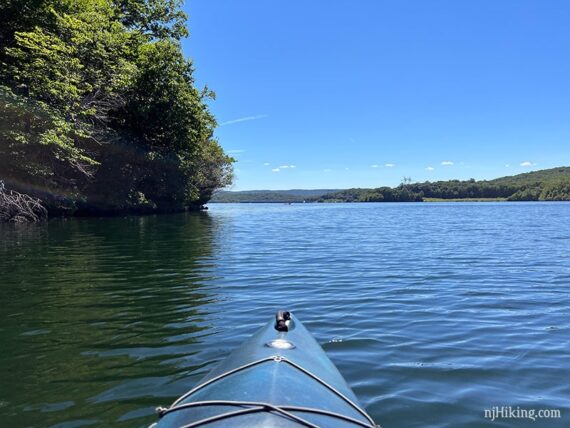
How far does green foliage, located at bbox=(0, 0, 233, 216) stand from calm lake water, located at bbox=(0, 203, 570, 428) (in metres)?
12.4

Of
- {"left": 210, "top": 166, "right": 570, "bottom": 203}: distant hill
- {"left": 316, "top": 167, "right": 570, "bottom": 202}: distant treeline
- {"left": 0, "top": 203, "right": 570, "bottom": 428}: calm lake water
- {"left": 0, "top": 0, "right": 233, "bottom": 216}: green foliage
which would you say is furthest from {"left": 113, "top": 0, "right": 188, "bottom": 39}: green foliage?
{"left": 316, "top": 167, "right": 570, "bottom": 202}: distant treeline

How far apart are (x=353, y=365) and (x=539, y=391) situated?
6.99 feet

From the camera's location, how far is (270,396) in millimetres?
2963

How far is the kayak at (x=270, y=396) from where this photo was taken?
8.94 feet

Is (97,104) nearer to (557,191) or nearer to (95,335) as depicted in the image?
(95,335)

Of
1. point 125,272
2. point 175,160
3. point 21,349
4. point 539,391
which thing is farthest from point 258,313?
point 175,160

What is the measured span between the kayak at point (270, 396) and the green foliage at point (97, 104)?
2232 centimetres

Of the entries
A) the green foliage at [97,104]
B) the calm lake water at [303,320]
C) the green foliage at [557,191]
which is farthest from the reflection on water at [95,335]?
the green foliage at [557,191]

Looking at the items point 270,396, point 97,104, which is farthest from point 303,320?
point 97,104

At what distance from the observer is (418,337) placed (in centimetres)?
664

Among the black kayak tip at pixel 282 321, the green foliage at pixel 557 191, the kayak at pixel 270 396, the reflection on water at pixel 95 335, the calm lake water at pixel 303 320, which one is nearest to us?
the kayak at pixel 270 396

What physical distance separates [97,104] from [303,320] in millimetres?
28975

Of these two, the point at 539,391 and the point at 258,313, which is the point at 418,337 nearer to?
the point at 539,391

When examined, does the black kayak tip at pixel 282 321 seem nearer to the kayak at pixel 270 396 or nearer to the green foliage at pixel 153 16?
the kayak at pixel 270 396
